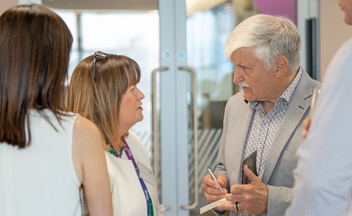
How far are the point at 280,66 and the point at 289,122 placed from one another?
0.90 feet

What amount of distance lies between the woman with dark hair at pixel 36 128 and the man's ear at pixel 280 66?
3.70 ft

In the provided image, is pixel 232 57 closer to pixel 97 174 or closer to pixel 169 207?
pixel 97 174

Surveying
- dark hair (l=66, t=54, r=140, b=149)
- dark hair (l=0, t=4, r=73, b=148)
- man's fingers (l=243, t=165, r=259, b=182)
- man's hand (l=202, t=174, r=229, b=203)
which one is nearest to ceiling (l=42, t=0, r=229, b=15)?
dark hair (l=66, t=54, r=140, b=149)

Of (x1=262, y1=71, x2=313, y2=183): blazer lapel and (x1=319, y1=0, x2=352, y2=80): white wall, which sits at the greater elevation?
(x1=319, y1=0, x2=352, y2=80): white wall

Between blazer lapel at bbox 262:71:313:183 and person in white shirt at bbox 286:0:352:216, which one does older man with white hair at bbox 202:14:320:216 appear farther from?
person in white shirt at bbox 286:0:352:216

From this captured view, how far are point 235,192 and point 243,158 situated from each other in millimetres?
244

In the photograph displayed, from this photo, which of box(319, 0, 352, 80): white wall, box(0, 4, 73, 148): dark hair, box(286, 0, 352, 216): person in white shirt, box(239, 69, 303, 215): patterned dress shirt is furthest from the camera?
box(319, 0, 352, 80): white wall

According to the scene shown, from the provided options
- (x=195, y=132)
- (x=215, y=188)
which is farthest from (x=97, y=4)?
(x=215, y=188)

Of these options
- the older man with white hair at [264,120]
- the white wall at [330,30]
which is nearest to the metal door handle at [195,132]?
the white wall at [330,30]

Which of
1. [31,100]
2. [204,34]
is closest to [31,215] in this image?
[31,100]

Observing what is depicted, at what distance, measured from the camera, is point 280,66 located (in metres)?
2.49

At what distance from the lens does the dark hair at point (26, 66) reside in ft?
5.31

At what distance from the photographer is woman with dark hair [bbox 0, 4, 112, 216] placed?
162 cm

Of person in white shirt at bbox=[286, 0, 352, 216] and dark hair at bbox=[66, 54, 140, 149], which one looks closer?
person in white shirt at bbox=[286, 0, 352, 216]
